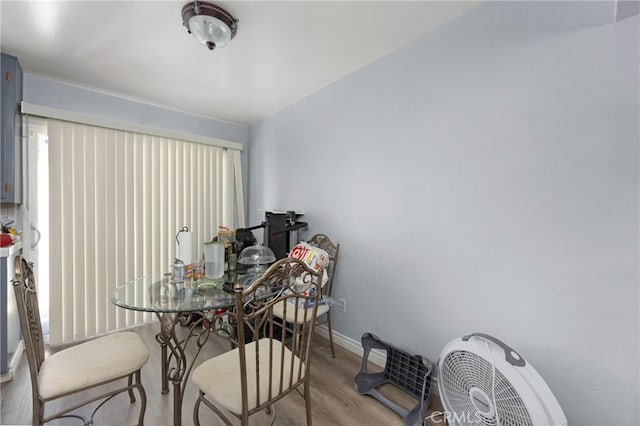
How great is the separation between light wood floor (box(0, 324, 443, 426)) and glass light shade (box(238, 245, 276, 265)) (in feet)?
3.13

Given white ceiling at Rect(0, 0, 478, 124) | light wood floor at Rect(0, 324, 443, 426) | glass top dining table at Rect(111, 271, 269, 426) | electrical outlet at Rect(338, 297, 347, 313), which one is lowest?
light wood floor at Rect(0, 324, 443, 426)

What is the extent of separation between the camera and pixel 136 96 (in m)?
2.73

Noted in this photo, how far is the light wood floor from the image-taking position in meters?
1.53

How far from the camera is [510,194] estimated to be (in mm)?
1443

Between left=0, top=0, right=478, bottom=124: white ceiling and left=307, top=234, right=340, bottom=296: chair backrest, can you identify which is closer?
left=0, top=0, right=478, bottom=124: white ceiling

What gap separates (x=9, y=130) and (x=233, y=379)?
8.31 feet

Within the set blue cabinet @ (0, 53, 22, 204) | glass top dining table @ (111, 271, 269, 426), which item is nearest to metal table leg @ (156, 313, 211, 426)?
glass top dining table @ (111, 271, 269, 426)

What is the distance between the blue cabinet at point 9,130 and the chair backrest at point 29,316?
1077mm

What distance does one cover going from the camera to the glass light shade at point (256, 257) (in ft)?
7.32

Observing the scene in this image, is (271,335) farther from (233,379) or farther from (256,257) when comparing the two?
(256,257)

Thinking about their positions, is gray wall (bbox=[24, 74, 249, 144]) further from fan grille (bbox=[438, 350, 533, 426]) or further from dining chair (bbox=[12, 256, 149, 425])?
fan grille (bbox=[438, 350, 533, 426])

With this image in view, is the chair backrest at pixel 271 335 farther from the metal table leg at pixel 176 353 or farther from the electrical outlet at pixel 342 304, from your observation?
the electrical outlet at pixel 342 304

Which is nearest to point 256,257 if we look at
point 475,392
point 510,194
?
point 475,392

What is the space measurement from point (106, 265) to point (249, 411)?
2.41 meters
